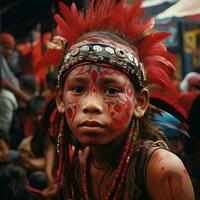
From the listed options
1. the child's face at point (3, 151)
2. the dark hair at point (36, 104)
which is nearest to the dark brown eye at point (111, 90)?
the child's face at point (3, 151)

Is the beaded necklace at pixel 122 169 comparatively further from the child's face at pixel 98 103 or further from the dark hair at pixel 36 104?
the dark hair at pixel 36 104

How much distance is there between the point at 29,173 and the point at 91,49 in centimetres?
395

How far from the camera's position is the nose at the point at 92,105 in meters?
3.01

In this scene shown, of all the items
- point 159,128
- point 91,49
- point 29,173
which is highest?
point 91,49

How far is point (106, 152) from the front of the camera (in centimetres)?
331

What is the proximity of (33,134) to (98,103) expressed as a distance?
4191 mm

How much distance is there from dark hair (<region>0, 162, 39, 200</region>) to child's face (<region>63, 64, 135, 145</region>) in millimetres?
2731

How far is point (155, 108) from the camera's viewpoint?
3590mm

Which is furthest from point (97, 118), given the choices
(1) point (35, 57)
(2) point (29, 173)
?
(1) point (35, 57)

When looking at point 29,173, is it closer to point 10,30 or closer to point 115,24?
point 115,24

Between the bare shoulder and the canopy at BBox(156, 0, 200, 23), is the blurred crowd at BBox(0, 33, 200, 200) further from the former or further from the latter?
the canopy at BBox(156, 0, 200, 23)

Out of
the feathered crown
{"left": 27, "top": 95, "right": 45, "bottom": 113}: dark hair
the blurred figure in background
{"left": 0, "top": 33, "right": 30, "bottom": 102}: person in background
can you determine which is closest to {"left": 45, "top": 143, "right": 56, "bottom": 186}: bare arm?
{"left": 27, "top": 95, "right": 45, "bottom": 113}: dark hair

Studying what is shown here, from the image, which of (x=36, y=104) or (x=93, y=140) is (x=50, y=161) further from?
(x=93, y=140)

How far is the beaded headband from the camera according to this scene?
10.3 feet
